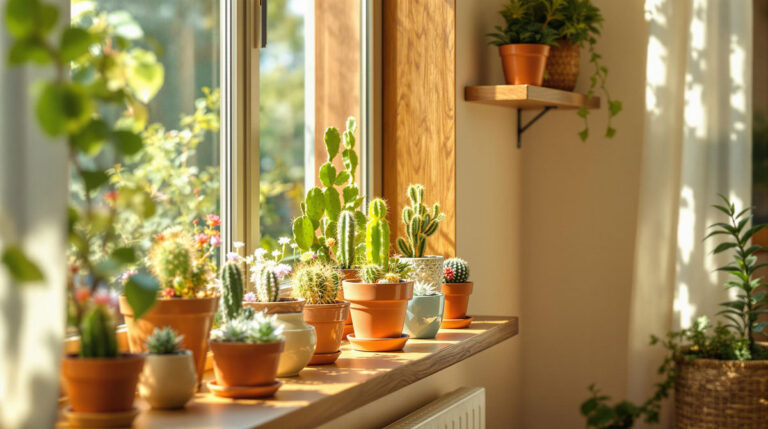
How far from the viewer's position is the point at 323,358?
1828 millimetres

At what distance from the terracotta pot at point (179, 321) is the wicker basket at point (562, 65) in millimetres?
1811

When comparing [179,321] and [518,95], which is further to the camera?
[518,95]

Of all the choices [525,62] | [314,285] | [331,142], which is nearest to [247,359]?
[314,285]

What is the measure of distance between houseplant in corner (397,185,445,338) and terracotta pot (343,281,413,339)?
0.13 metres

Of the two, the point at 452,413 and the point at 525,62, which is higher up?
the point at 525,62

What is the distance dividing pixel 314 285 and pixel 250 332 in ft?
1.22

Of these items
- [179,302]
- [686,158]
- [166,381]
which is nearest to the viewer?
[166,381]

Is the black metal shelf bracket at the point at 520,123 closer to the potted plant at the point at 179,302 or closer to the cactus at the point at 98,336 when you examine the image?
the potted plant at the point at 179,302

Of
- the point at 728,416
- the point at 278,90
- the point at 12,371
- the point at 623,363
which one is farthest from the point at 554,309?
the point at 12,371

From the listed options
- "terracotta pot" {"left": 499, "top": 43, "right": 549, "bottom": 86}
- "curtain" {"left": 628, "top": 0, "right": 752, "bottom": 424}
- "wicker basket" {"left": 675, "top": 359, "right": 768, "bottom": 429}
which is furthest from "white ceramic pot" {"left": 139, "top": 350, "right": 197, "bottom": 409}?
"curtain" {"left": 628, "top": 0, "right": 752, "bottom": 424}

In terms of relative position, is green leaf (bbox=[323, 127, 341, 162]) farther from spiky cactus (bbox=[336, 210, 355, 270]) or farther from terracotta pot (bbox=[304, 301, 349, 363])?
terracotta pot (bbox=[304, 301, 349, 363])

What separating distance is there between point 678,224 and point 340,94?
128 centimetres

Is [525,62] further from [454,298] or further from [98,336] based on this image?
[98,336]

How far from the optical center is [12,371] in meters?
0.99
